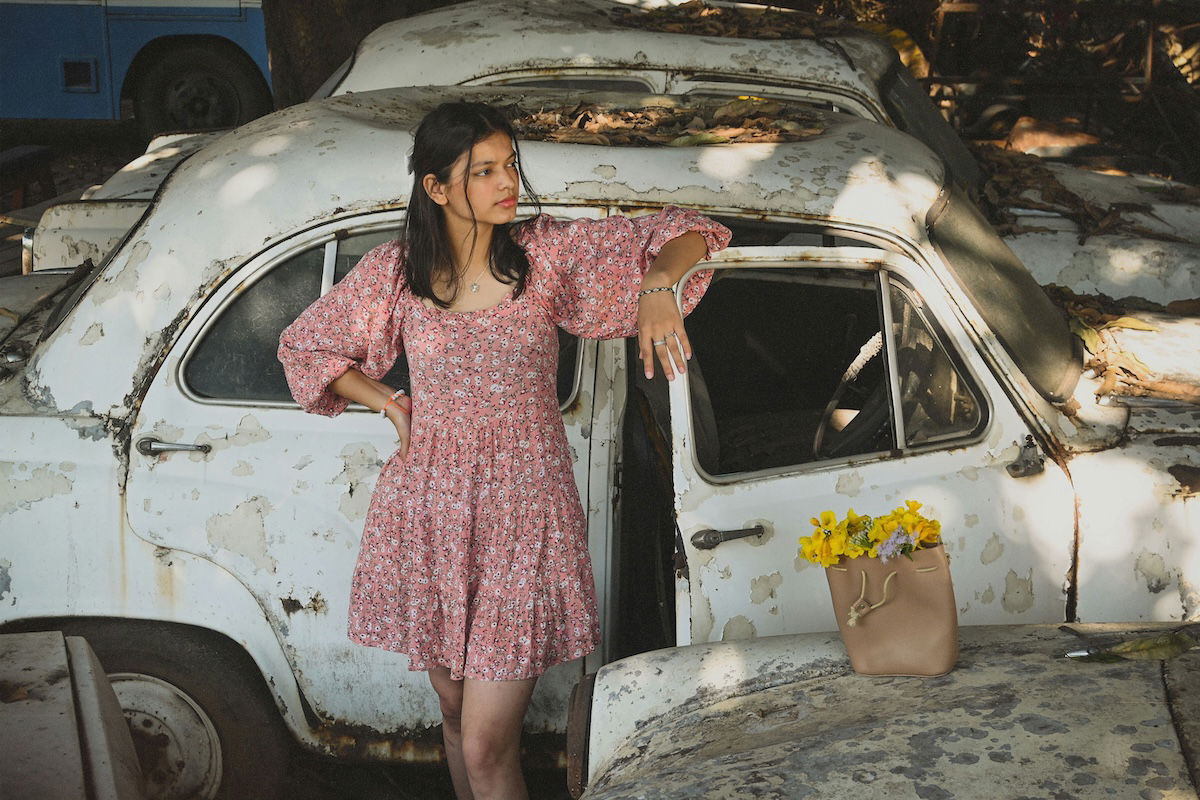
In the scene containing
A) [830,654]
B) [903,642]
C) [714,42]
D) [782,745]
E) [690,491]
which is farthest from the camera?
[714,42]

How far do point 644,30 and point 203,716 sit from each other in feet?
12.6

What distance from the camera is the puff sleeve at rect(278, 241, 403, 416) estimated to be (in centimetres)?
277

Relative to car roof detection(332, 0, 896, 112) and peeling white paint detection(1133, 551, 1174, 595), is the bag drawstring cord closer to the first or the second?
peeling white paint detection(1133, 551, 1174, 595)

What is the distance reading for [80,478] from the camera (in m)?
3.24

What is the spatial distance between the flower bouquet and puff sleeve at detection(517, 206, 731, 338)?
645 millimetres

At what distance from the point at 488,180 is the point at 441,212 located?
15 cm

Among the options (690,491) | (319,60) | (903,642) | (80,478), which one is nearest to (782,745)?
(903,642)

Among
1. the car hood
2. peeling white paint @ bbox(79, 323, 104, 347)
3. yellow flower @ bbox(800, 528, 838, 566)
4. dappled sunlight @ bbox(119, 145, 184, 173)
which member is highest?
dappled sunlight @ bbox(119, 145, 184, 173)

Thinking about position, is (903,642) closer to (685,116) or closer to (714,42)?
(685,116)

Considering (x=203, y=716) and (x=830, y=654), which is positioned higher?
(x=830, y=654)

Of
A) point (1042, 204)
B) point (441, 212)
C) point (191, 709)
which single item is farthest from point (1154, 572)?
point (1042, 204)

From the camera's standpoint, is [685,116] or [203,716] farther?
[685,116]

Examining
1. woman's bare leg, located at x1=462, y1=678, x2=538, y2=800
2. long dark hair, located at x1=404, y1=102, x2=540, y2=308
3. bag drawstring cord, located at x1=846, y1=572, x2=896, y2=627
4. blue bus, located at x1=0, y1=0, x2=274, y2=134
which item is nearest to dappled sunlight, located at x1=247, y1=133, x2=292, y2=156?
long dark hair, located at x1=404, y1=102, x2=540, y2=308

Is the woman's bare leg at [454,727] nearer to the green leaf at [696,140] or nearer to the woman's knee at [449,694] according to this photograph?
the woman's knee at [449,694]
